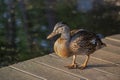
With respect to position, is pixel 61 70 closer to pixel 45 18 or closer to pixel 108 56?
pixel 108 56

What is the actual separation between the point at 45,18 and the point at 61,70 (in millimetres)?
5650

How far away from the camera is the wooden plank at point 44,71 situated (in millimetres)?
3412

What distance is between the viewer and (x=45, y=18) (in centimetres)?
918

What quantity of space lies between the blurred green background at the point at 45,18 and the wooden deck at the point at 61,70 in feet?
10.9

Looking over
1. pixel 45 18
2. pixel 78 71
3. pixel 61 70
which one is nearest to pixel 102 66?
pixel 78 71

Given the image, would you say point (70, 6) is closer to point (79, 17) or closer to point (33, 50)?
point (79, 17)

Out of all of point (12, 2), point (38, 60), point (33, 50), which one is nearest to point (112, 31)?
point (33, 50)

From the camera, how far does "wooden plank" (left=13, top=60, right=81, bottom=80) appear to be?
3412 millimetres

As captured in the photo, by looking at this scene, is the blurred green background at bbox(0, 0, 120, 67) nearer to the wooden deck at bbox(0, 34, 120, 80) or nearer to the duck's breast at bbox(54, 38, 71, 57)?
the wooden deck at bbox(0, 34, 120, 80)

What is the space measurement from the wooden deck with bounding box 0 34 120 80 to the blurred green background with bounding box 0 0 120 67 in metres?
3.32

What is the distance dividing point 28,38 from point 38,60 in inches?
174

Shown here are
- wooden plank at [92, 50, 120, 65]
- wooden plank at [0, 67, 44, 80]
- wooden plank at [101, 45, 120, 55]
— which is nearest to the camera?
wooden plank at [0, 67, 44, 80]

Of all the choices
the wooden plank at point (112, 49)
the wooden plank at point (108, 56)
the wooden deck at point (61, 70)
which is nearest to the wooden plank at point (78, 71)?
the wooden deck at point (61, 70)

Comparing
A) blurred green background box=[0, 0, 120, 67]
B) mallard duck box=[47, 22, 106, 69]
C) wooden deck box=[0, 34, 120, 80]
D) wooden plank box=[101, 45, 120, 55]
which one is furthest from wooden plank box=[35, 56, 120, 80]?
blurred green background box=[0, 0, 120, 67]
